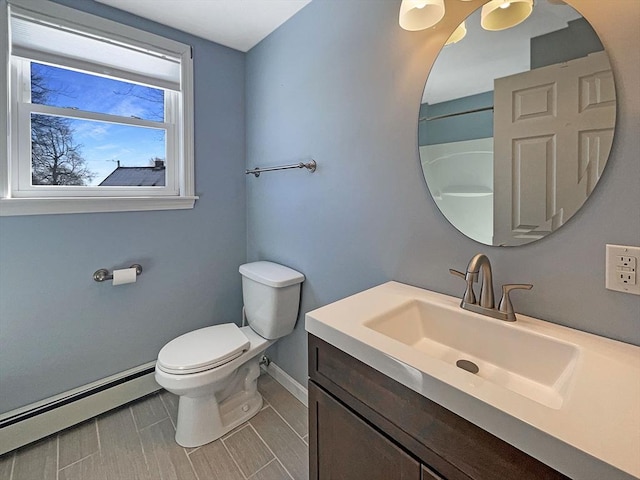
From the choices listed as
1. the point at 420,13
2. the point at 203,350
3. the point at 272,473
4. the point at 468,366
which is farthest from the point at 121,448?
the point at 420,13

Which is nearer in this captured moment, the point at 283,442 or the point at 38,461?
the point at 38,461

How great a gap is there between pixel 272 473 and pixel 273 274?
0.94m

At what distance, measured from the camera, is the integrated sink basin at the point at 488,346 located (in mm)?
814

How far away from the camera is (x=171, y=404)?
189cm

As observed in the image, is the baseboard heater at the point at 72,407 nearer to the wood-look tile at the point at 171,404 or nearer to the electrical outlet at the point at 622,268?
the wood-look tile at the point at 171,404

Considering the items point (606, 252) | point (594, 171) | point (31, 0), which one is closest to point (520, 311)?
point (606, 252)

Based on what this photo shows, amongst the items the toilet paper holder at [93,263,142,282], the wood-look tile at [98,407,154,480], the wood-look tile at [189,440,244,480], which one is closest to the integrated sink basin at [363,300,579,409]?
the wood-look tile at [189,440,244,480]

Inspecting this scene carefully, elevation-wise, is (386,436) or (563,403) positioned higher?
(563,403)

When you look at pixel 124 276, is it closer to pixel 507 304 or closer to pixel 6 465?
pixel 6 465

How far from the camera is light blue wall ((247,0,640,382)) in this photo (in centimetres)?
82

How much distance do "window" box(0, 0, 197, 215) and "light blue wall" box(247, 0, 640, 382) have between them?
0.51 m

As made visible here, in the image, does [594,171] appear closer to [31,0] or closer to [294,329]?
[294,329]

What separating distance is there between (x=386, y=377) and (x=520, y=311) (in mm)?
531

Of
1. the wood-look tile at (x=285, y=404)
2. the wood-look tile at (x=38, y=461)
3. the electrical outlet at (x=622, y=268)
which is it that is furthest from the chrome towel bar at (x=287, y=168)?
the wood-look tile at (x=38, y=461)
